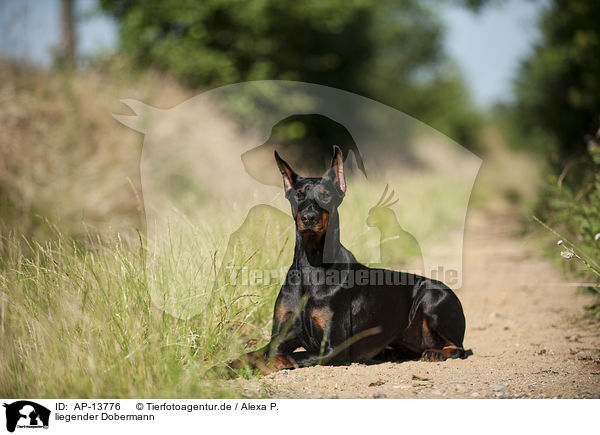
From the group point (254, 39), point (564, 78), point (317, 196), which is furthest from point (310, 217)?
point (564, 78)

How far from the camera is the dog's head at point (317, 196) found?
109 inches

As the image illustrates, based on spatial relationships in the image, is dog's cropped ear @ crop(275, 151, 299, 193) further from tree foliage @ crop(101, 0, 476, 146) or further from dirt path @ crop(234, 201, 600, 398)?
tree foliage @ crop(101, 0, 476, 146)

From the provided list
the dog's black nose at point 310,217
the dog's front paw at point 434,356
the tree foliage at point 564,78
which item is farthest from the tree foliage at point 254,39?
the dog's front paw at point 434,356

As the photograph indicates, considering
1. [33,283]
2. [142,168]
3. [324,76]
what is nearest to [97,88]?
[142,168]

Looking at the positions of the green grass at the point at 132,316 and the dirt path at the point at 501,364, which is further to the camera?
the dirt path at the point at 501,364

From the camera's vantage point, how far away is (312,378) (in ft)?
9.77

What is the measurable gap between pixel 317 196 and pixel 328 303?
1.99 feet

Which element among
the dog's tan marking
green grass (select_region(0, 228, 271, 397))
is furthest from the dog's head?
green grass (select_region(0, 228, 271, 397))

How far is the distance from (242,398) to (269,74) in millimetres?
13268

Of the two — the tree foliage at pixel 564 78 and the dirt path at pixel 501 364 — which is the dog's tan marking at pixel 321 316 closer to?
the dirt path at pixel 501 364

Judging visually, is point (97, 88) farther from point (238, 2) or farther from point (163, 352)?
point (163, 352)
